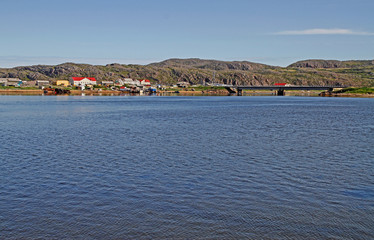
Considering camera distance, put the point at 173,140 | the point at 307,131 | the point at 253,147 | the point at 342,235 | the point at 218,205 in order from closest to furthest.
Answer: the point at 342,235, the point at 218,205, the point at 253,147, the point at 173,140, the point at 307,131

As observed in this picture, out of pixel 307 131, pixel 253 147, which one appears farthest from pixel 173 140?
pixel 307 131

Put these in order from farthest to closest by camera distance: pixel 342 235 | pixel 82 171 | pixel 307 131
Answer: pixel 307 131 < pixel 82 171 < pixel 342 235

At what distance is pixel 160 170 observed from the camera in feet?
75.9

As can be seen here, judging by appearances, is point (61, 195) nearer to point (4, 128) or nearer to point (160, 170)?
point (160, 170)

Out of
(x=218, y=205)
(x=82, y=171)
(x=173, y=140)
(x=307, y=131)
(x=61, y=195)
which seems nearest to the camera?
(x=218, y=205)

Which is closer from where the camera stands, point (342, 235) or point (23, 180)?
point (342, 235)

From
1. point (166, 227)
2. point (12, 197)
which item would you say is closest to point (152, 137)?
point (12, 197)

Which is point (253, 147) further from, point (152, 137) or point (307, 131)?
point (307, 131)

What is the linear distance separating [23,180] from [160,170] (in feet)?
25.5

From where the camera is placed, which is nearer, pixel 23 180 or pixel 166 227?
pixel 166 227

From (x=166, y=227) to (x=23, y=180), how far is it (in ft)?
34.2

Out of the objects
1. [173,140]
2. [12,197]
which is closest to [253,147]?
[173,140]

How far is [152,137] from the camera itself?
3828cm

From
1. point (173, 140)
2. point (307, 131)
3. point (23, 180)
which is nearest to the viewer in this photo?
point (23, 180)
